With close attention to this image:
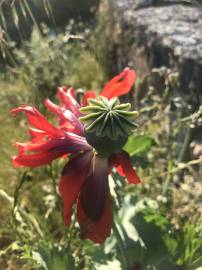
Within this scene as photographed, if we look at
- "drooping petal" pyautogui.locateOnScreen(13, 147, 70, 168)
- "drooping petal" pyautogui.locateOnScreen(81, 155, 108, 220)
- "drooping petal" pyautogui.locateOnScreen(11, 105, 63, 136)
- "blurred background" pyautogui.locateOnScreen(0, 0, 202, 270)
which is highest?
"drooping petal" pyautogui.locateOnScreen(11, 105, 63, 136)

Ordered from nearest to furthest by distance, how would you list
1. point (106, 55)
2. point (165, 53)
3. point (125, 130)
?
1. point (125, 130)
2. point (165, 53)
3. point (106, 55)

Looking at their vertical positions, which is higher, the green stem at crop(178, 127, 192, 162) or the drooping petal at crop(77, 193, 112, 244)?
the drooping petal at crop(77, 193, 112, 244)

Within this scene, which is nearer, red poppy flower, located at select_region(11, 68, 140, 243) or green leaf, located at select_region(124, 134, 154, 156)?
red poppy flower, located at select_region(11, 68, 140, 243)

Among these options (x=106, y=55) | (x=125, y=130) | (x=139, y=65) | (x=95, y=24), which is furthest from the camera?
(x=95, y=24)

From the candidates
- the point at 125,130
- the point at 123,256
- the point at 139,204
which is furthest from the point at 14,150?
the point at 125,130

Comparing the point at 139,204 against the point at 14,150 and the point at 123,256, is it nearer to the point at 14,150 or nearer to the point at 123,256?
the point at 123,256

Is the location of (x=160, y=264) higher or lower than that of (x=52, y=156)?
lower

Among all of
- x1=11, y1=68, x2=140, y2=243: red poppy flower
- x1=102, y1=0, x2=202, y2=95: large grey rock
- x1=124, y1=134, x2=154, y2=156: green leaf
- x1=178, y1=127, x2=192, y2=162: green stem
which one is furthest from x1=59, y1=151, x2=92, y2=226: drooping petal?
x1=102, y1=0, x2=202, y2=95: large grey rock

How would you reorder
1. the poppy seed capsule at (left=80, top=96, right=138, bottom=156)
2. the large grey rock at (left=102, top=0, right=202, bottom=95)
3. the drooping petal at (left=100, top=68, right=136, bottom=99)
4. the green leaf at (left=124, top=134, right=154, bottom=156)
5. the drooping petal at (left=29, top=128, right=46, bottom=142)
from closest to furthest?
the poppy seed capsule at (left=80, top=96, right=138, bottom=156)
the drooping petal at (left=29, top=128, right=46, bottom=142)
the drooping petal at (left=100, top=68, right=136, bottom=99)
the green leaf at (left=124, top=134, right=154, bottom=156)
the large grey rock at (left=102, top=0, right=202, bottom=95)

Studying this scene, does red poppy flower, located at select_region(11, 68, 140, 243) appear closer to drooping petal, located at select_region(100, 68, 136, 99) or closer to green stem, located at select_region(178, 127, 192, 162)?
drooping petal, located at select_region(100, 68, 136, 99)
